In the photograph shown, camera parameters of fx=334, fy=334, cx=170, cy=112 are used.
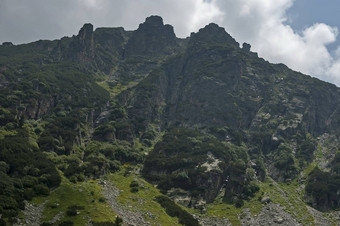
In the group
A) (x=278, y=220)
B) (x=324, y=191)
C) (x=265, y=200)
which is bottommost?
(x=278, y=220)

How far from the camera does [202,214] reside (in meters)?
78.4

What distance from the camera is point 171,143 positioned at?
11500 centimetres

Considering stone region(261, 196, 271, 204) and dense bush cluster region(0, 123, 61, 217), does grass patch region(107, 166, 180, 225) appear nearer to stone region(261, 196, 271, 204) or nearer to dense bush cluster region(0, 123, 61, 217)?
dense bush cluster region(0, 123, 61, 217)

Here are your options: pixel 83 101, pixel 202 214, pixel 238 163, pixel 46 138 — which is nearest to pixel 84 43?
pixel 83 101

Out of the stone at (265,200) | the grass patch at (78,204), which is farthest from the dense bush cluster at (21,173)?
the stone at (265,200)

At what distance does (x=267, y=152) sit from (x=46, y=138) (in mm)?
→ 80431

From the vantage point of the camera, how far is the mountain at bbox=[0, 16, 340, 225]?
6888cm

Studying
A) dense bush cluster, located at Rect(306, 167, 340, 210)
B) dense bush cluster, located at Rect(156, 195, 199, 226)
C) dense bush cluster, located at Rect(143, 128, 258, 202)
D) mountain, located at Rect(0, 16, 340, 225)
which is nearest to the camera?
mountain, located at Rect(0, 16, 340, 225)

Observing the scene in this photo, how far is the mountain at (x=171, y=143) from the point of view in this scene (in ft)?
226

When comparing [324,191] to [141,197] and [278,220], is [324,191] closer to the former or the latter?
[278,220]

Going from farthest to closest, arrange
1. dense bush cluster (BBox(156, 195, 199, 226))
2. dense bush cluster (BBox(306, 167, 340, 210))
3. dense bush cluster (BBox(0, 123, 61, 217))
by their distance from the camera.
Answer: dense bush cluster (BBox(306, 167, 340, 210)), dense bush cluster (BBox(156, 195, 199, 226)), dense bush cluster (BBox(0, 123, 61, 217))

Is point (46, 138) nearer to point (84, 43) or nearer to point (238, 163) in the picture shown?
point (238, 163)

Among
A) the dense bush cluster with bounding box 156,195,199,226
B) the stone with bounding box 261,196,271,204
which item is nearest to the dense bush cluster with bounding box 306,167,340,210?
the stone with bounding box 261,196,271,204

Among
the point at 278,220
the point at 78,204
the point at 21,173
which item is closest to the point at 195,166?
the point at 278,220
